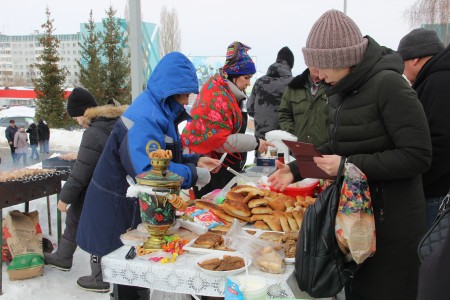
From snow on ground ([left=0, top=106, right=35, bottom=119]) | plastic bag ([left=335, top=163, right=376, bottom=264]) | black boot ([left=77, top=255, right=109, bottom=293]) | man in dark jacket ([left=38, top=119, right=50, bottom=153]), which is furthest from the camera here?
snow on ground ([left=0, top=106, right=35, bottom=119])

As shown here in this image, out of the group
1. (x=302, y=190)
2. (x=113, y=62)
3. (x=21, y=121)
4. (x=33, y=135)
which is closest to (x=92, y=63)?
(x=113, y=62)

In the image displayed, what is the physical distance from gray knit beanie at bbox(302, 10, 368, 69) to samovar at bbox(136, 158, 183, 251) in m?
0.85

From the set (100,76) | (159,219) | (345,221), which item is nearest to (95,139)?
(159,219)

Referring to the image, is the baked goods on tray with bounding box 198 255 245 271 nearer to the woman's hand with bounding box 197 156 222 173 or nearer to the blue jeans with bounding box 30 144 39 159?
the woman's hand with bounding box 197 156 222 173

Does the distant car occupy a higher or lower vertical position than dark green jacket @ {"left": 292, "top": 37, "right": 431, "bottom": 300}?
lower

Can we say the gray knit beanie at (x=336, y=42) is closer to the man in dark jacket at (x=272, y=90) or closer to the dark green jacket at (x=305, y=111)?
the dark green jacket at (x=305, y=111)

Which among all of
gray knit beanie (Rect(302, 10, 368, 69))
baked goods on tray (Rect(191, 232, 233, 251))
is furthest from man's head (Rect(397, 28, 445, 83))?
baked goods on tray (Rect(191, 232, 233, 251))

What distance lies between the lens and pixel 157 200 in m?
1.99

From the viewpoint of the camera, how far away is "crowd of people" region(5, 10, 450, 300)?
1803 mm

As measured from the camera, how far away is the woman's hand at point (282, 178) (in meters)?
2.21

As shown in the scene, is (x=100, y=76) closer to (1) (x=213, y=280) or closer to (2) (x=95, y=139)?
(2) (x=95, y=139)

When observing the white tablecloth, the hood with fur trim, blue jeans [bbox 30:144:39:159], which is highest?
the hood with fur trim

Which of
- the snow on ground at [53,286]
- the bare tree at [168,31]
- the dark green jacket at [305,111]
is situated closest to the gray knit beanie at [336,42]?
the dark green jacket at [305,111]

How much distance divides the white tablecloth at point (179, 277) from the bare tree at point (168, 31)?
3692 cm
